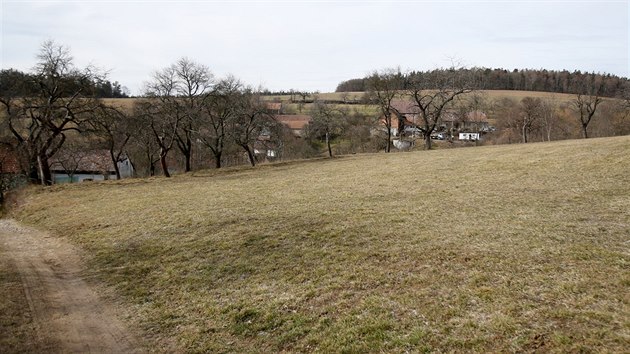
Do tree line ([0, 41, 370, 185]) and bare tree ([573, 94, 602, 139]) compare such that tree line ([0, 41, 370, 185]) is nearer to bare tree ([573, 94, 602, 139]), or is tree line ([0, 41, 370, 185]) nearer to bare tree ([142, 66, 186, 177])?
bare tree ([142, 66, 186, 177])

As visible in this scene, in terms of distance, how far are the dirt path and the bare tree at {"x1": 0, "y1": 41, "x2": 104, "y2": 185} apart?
2114 centimetres

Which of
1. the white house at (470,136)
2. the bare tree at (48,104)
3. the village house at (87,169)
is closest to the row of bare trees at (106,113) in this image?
the bare tree at (48,104)

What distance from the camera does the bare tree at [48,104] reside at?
103 ft

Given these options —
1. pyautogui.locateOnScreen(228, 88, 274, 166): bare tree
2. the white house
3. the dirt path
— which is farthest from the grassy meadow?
the white house

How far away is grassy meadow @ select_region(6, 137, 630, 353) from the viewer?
245 inches

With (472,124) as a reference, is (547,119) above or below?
above

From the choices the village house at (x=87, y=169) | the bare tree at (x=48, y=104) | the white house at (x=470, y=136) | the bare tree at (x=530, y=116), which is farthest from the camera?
the white house at (x=470, y=136)

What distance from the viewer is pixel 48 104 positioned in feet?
103

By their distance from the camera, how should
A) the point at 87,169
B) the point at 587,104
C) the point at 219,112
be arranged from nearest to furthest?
the point at 219,112
the point at 587,104
the point at 87,169

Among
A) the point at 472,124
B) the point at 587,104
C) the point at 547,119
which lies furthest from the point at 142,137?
the point at 547,119

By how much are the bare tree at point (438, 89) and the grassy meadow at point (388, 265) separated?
28.5m

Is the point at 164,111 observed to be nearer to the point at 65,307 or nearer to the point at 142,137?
the point at 142,137

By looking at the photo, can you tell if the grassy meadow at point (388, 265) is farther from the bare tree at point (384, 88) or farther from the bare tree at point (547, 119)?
the bare tree at point (547, 119)

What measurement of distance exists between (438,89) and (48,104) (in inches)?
1559
